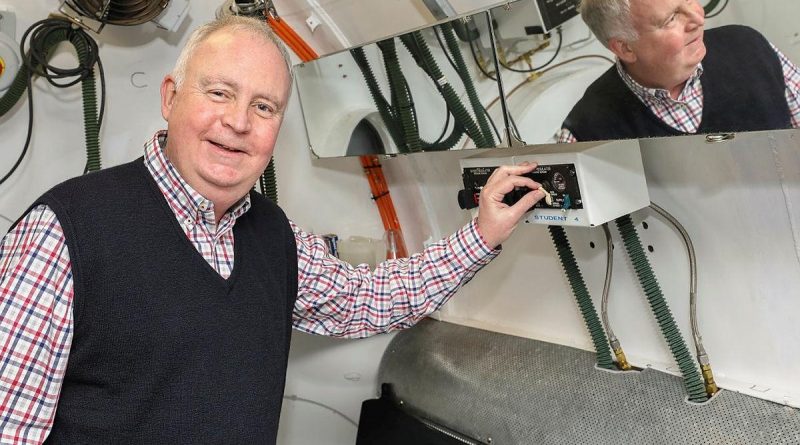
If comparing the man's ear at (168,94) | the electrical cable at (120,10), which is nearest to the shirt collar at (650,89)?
the man's ear at (168,94)

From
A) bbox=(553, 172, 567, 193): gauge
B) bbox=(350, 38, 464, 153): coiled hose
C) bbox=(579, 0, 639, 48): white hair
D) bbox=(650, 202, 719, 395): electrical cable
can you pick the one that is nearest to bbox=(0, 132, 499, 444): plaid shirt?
bbox=(553, 172, 567, 193): gauge

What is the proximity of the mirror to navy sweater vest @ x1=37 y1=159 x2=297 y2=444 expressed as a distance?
2.03 ft

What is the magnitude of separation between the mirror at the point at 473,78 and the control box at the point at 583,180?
60 millimetres

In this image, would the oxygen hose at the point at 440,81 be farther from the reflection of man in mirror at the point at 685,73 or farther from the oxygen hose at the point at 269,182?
the oxygen hose at the point at 269,182

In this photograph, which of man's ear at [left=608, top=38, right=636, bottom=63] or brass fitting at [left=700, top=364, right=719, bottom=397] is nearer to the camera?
man's ear at [left=608, top=38, right=636, bottom=63]

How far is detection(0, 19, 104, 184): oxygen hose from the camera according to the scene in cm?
182

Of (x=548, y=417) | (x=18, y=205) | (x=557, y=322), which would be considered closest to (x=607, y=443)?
(x=548, y=417)

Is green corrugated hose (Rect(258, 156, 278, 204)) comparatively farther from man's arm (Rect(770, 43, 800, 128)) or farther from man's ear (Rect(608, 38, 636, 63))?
man's arm (Rect(770, 43, 800, 128))

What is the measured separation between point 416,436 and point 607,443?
26.2 inches

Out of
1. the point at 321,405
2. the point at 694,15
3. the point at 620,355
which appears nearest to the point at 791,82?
the point at 694,15

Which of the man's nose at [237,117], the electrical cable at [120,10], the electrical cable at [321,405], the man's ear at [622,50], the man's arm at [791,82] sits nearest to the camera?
the man's arm at [791,82]

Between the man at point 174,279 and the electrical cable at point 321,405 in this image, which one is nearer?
the man at point 174,279

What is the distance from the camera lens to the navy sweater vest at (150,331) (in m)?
1.17

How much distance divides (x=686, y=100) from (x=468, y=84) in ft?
1.73
